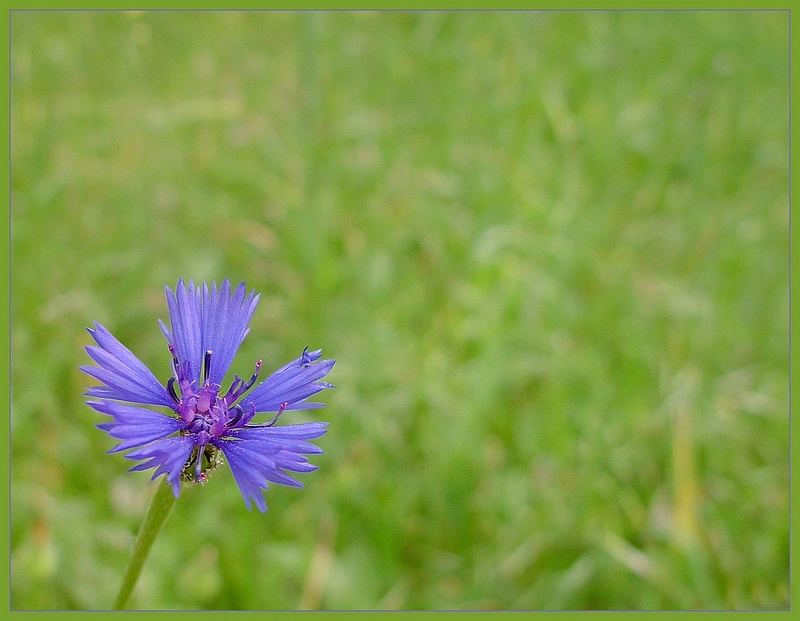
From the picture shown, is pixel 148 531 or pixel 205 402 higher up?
pixel 205 402

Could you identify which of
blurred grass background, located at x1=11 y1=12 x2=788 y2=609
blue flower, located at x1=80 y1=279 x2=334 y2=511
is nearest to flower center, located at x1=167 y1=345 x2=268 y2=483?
blue flower, located at x1=80 y1=279 x2=334 y2=511

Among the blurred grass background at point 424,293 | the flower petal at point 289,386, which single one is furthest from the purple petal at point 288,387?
the blurred grass background at point 424,293

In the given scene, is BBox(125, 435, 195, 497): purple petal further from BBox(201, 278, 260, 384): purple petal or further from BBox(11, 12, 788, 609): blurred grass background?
BBox(11, 12, 788, 609): blurred grass background

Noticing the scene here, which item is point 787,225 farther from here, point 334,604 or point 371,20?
point 334,604

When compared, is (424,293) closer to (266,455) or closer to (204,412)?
(204,412)

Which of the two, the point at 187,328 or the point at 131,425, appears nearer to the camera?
the point at 131,425

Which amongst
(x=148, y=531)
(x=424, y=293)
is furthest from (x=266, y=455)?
(x=424, y=293)

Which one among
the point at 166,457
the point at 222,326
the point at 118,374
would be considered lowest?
the point at 166,457

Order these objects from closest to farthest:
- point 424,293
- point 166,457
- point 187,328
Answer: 1. point 166,457
2. point 187,328
3. point 424,293
